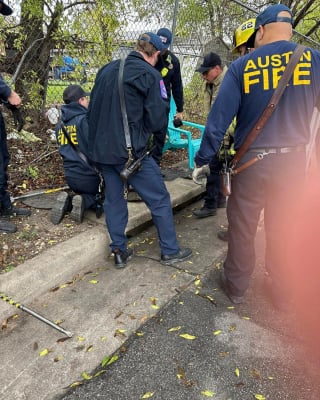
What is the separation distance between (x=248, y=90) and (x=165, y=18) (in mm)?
4350

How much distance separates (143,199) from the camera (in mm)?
3123

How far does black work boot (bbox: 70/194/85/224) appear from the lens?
3.52 m

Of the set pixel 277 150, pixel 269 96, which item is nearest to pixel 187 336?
pixel 277 150

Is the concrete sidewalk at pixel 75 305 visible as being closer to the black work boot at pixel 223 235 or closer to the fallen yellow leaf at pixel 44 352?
the fallen yellow leaf at pixel 44 352

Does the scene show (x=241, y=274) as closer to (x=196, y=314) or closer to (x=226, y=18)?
(x=196, y=314)

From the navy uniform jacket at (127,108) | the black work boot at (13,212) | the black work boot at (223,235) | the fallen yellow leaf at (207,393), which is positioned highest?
the navy uniform jacket at (127,108)

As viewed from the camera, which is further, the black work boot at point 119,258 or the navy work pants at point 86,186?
the navy work pants at point 86,186

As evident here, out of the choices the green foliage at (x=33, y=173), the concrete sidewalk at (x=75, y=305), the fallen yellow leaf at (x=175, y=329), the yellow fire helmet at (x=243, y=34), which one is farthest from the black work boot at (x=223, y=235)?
the green foliage at (x=33, y=173)

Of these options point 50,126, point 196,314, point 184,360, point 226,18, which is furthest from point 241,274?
point 226,18

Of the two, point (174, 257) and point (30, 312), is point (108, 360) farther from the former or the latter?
point (174, 257)

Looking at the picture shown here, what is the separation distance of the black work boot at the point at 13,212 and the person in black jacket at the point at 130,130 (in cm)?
101

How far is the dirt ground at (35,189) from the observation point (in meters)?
3.08

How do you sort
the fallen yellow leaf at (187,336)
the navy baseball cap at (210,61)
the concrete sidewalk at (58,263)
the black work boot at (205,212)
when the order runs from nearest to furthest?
the fallen yellow leaf at (187,336)
the concrete sidewalk at (58,263)
the navy baseball cap at (210,61)
the black work boot at (205,212)

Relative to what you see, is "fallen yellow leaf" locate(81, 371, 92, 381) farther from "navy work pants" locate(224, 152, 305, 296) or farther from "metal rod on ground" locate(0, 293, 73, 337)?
"navy work pants" locate(224, 152, 305, 296)
